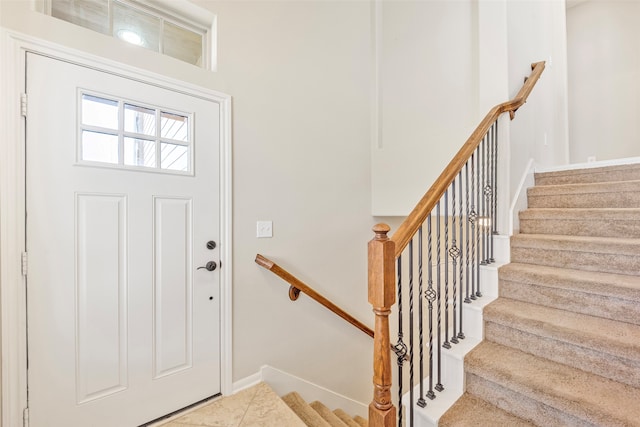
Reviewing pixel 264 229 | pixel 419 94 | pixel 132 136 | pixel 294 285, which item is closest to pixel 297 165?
pixel 264 229

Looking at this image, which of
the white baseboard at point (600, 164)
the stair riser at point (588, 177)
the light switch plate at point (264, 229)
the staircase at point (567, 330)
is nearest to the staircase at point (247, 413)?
the staircase at point (567, 330)

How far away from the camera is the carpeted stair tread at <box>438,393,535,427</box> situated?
1.26 m

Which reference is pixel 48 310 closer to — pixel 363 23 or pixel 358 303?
pixel 358 303

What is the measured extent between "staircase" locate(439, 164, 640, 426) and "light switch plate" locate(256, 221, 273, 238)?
4.66 feet

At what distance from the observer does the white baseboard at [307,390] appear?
81.4 inches

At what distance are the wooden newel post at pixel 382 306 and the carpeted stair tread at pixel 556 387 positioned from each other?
60 centimetres

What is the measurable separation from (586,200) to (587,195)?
0.13ft

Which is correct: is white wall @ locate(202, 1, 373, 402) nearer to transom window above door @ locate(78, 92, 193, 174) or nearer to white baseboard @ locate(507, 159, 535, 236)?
transom window above door @ locate(78, 92, 193, 174)

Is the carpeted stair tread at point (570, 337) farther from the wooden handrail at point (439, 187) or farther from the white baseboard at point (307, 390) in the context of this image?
the white baseboard at point (307, 390)

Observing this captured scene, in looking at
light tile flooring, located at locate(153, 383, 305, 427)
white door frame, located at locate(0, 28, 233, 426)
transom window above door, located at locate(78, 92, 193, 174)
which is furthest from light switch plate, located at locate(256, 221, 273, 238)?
white door frame, located at locate(0, 28, 233, 426)

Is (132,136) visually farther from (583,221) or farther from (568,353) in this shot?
(583,221)

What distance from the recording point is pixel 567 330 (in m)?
1.38

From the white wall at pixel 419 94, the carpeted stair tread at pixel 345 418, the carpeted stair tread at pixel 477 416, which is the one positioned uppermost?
the white wall at pixel 419 94

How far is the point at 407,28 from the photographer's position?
2.71 metres
